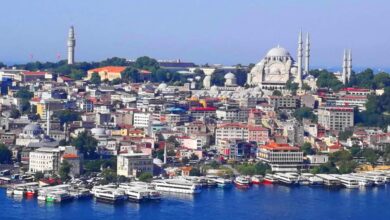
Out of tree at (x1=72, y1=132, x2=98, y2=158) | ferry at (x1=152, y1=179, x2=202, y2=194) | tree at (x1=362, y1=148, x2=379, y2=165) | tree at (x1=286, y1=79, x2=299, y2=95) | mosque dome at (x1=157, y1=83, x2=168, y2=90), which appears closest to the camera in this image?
ferry at (x1=152, y1=179, x2=202, y2=194)

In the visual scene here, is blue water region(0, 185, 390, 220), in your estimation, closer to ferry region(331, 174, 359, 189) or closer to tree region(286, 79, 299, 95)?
ferry region(331, 174, 359, 189)

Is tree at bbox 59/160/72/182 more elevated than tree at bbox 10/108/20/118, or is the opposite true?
tree at bbox 10/108/20/118

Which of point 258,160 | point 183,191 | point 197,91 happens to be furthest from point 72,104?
point 183,191

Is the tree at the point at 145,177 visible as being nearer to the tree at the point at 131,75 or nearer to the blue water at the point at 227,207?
the blue water at the point at 227,207

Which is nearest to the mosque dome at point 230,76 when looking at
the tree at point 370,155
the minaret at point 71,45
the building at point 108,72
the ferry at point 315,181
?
the building at point 108,72

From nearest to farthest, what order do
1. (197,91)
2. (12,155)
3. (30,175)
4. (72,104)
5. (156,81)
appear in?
1. (30,175)
2. (12,155)
3. (72,104)
4. (197,91)
5. (156,81)

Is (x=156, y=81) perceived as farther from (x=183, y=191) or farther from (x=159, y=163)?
(x=183, y=191)

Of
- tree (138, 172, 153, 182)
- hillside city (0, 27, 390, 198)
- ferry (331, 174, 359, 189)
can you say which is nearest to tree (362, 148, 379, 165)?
hillside city (0, 27, 390, 198)
